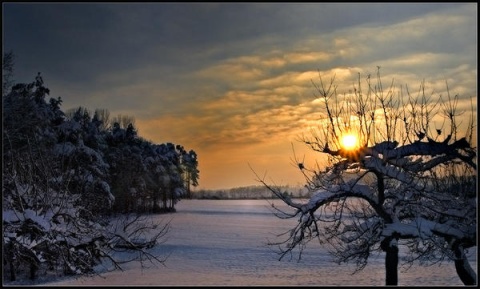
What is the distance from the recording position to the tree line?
13375mm

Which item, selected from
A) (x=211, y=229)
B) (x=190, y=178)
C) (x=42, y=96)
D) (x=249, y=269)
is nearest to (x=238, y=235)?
(x=211, y=229)

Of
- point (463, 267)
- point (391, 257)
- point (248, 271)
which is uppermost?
point (391, 257)

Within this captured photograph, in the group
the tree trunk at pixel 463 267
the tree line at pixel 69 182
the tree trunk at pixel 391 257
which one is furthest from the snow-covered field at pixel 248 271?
the tree trunk at pixel 391 257

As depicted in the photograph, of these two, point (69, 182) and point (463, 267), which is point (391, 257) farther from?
point (69, 182)

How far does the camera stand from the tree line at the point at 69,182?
13.4 metres

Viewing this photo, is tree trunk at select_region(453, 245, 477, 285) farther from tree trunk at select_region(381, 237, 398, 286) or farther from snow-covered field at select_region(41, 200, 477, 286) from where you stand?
snow-covered field at select_region(41, 200, 477, 286)

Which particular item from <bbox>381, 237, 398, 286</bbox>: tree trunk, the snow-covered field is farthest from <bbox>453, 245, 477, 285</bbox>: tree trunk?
the snow-covered field

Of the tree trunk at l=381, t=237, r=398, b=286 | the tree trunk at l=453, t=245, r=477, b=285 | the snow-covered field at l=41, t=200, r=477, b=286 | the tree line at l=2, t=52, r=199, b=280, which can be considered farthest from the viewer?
the snow-covered field at l=41, t=200, r=477, b=286

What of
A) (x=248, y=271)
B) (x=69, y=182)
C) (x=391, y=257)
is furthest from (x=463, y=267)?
(x=69, y=182)

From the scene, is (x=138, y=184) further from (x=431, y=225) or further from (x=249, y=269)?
Result: (x=431, y=225)

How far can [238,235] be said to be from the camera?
1594 inches

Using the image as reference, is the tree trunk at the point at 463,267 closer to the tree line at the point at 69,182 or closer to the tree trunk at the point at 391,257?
the tree trunk at the point at 391,257

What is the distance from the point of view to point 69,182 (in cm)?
2459

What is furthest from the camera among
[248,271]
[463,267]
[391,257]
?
[248,271]
